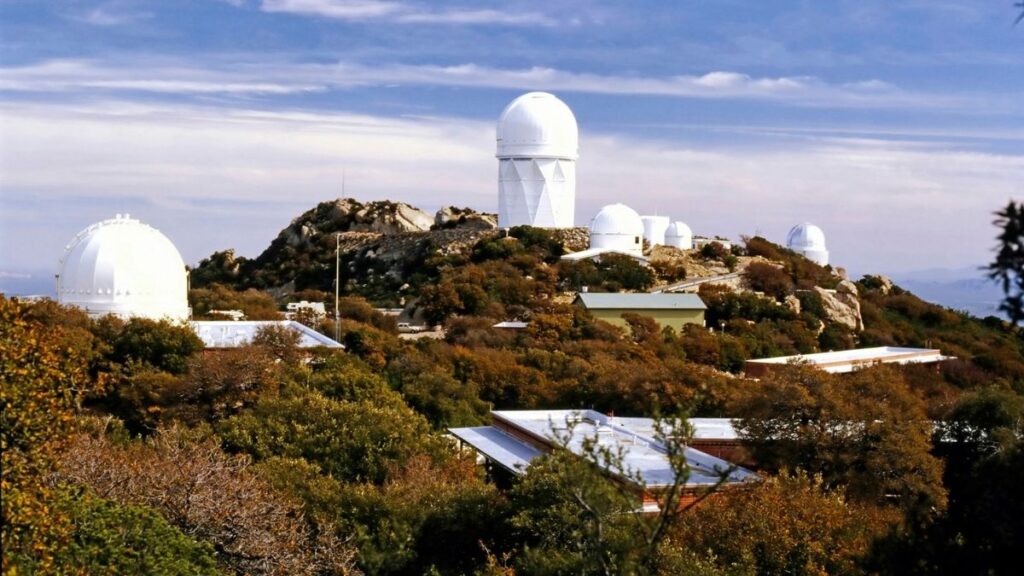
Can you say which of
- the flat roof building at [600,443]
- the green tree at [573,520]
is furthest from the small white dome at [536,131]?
the green tree at [573,520]

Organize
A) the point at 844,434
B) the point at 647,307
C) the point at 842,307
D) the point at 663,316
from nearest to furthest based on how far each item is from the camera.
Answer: the point at 844,434
the point at 647,307
the point at 663,316
the point at 842,307

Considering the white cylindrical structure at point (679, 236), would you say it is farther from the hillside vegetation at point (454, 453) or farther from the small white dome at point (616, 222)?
the hillside vegetation at point (454, 453)

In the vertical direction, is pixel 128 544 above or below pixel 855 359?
below

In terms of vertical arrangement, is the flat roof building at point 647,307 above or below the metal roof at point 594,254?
below

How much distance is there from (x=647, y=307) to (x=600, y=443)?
18944mm

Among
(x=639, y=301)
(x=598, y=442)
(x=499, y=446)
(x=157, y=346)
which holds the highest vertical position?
(x=639, y=301)

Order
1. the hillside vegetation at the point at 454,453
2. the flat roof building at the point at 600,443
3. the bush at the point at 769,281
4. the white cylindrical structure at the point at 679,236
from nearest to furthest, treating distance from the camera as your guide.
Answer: the hillside vegetation at the point at 454,453 → the flat roof building at the point at 600,443 → the bush at the point at 769,281 → the white cylindrical structure at the point at 679,236

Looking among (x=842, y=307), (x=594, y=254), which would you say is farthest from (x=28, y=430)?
(x=842, y=307)

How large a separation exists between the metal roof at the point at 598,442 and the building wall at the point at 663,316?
14.1m

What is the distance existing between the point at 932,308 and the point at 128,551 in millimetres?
40609

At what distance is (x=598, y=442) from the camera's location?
16500 mm

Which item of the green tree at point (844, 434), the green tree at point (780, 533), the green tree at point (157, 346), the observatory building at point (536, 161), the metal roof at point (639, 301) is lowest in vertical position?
the green tree at point (780, 533)

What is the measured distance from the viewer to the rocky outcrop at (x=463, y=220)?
52562 mm

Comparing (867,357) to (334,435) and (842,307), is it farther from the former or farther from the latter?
(334,435)
